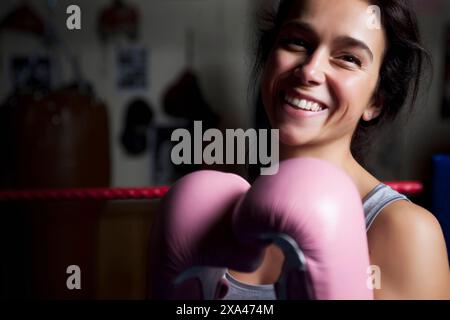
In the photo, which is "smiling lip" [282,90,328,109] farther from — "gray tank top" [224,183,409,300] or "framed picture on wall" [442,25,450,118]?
"framed picture on wall" [442,25,450,118]

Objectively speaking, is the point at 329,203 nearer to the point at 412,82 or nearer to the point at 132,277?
the point at 412,82

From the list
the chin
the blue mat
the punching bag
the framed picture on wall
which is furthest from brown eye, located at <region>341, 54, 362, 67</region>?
the framed picture on wall

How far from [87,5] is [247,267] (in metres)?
2.11

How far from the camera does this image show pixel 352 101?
707 mm

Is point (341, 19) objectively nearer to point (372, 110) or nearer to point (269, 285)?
point (372, 110)

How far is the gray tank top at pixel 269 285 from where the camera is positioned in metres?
0.69

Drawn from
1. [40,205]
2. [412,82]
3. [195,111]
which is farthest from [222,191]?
[195,111]

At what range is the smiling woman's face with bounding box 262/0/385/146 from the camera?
68 centimetres

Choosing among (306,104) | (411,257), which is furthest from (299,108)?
(411,257)

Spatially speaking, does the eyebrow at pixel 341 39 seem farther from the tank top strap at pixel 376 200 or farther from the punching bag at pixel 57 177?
the punching bag at pixel 57 177

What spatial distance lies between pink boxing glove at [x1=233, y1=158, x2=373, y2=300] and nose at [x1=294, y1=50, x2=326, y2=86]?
6.1 inches

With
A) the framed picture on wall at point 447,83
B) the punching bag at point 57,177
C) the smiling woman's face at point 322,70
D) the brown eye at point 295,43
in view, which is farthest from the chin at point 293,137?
the framed picture on wall at point 447,83

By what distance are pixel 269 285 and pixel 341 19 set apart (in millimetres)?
341
